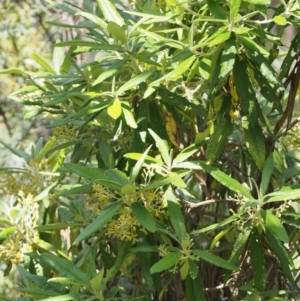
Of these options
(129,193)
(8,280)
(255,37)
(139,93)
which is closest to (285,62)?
(255,37)

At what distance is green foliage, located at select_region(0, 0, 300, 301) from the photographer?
3.32ft

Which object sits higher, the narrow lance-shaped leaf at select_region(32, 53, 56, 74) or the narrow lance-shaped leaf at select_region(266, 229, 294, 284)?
the narrow lance-shaped leaf at select_region(32, 53, 56, 74)

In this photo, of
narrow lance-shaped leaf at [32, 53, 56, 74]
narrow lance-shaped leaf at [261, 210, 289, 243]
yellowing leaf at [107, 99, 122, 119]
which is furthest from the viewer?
narrow lance-shaped leaf at [32, 53, 56, 74]

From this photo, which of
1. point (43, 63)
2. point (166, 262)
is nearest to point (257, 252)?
point (166, 262)

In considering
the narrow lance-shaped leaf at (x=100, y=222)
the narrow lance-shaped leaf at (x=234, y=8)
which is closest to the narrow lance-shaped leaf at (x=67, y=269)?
the narrow lance-shaped leaf at (x=100, y=222)

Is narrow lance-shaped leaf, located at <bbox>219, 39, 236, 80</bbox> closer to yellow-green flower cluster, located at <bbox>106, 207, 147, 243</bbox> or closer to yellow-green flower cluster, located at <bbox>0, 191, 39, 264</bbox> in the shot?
yellow-green flower cluster, located at <bbox>106, 207, 147, 243</bbox>

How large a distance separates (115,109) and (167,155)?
0.12 meters

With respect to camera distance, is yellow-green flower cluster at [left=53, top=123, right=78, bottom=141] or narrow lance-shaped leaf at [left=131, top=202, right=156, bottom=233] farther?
yellow-green flower cluster at [left=53, top=123, right=78, bottom=141]

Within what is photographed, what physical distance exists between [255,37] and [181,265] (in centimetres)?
40

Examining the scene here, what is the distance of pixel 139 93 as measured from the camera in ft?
3.79

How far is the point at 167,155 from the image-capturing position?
1.08m

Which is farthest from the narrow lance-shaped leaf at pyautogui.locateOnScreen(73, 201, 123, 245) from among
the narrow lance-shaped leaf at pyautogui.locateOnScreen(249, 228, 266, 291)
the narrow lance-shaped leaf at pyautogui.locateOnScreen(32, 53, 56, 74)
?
the narrow lance-shaped leaf at pyautogui.locateOnScreen(32, 53, 56, 74)

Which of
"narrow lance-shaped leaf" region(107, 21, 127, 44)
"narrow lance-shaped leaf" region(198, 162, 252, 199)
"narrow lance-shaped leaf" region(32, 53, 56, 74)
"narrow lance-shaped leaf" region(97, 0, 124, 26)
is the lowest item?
"narrow lance-shaped leaf" region(198, 162, 252, 199)

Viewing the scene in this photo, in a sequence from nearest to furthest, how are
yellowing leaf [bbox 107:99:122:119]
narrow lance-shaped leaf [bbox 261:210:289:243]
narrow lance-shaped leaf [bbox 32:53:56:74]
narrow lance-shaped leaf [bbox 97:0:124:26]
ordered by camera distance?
1. narrow lance-shaped leaf [bbox 261:210:289:243]
2. yellowing leaf [bbox 107:99:122:119]
3. narrow lance-shaped leaf [bbox 97:0:124:26]
4. narrow lance-shaped leaf [bbox 32:53:56:74]
